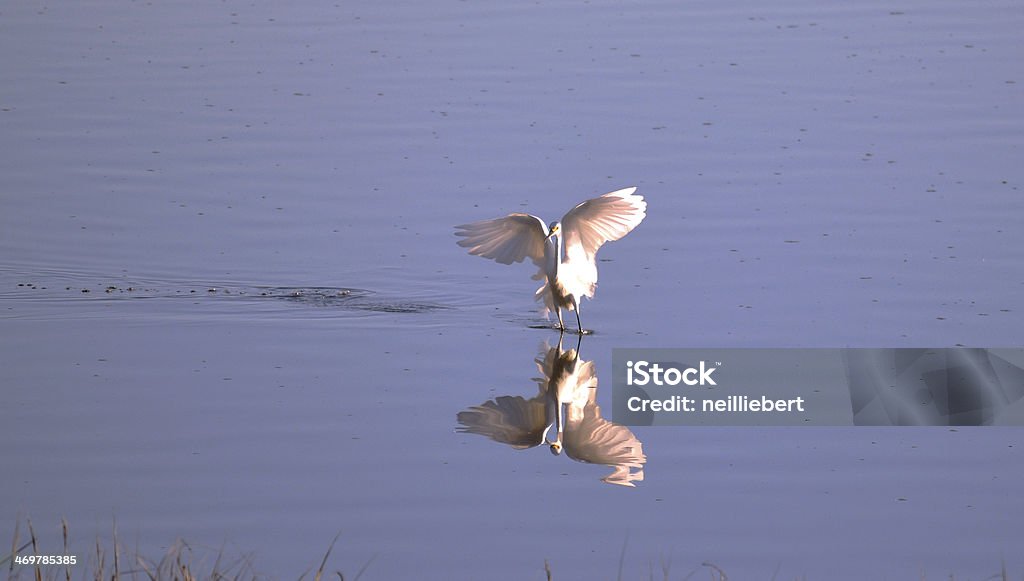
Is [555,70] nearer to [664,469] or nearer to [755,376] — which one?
[755,376]

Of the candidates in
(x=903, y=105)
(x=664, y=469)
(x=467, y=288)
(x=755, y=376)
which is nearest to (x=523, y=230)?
(x=467, y=288)

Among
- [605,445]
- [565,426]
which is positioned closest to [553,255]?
[565,426]

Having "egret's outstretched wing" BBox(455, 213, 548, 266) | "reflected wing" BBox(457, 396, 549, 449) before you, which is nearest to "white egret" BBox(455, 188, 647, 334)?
"egret's outstretched wing" BBox(455, 213, 548, 266)

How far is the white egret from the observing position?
8.97 meters

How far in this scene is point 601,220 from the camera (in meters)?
9.11

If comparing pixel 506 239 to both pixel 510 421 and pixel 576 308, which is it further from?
pixel 510 421

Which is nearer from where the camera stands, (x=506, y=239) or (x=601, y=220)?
(x=601, y=220)

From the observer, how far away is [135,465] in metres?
7.05

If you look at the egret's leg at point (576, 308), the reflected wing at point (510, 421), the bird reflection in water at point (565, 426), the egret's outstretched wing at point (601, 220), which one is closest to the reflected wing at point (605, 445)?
the bird reflection in water at point (565, 426)

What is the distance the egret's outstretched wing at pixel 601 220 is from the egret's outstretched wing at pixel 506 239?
169 mm

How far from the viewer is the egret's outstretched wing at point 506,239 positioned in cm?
916

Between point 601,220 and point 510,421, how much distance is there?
1889 millimetres

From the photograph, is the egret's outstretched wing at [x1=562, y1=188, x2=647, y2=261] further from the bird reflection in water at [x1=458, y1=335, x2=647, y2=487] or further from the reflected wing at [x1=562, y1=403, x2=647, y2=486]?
the reflected wing at [x1=562, y1=403, x2=647, y2=486]

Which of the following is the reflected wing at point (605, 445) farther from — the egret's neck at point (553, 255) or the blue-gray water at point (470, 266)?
the egret's neck at point (553, 255)
